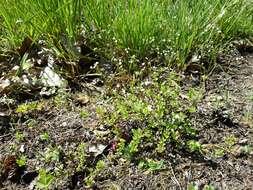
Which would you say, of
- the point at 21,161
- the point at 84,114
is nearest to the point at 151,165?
the point at 84,114

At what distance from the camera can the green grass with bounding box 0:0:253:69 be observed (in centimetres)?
250

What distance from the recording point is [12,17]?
2.61 meters

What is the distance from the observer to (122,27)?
8.18 feet

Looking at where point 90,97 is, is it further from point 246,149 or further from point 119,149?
point 246,149

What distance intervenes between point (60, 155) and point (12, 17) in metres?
1.04

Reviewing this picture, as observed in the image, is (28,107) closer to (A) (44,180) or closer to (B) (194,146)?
(A) (44,180)

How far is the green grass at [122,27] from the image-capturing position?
250 cm

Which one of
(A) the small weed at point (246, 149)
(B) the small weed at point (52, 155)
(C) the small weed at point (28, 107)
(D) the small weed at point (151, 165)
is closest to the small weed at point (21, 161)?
(B) the small weed at point (52, 155)

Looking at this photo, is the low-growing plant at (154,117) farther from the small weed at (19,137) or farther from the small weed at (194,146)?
the small weed at (19,137)

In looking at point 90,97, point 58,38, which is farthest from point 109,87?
point 58,38

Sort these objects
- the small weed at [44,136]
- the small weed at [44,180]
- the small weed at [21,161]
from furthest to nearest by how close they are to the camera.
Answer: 1. the small weed at [44,136]
2. the small weed at [21,161]
3. the small weed at [44,180]

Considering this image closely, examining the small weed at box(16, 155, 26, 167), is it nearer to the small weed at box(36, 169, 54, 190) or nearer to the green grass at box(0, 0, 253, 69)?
the small weed at box(36, 169, 54, 190)

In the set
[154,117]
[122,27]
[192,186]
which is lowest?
[192,186]

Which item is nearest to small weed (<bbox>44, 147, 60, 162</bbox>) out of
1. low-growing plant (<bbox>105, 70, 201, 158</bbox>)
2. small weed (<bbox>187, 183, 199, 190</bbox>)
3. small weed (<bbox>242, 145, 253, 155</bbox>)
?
low-growing plant (<bbox>105, 70, 201, 158</bbox>)
